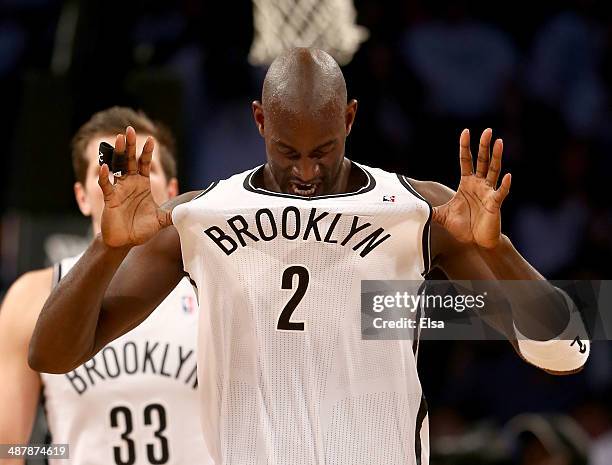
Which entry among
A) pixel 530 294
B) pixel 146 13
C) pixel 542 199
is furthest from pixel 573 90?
pixel 530 294

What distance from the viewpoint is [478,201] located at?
8.98 feet

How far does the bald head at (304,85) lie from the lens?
2742 mm

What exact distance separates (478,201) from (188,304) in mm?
1523

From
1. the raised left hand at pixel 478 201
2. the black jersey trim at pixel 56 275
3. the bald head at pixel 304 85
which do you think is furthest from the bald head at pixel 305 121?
the black jersey trim at pixel 56 275

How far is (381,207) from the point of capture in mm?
2836

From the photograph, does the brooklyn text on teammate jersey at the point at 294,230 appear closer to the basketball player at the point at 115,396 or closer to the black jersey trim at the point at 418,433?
the black jersey trim at the point at 418,433

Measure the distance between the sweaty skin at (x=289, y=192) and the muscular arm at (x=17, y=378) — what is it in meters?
1.04

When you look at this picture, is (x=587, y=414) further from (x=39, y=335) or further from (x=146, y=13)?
(x=39, y=335)

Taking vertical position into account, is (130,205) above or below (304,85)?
below

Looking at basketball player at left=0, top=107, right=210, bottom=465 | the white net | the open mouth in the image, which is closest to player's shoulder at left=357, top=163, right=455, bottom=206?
the open mouth

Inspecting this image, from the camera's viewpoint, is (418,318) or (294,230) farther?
(418,318)

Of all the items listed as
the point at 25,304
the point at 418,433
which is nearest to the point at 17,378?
the point at 25,304

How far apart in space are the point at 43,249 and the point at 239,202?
3.52 m

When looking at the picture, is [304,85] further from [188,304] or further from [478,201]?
[188,304]
